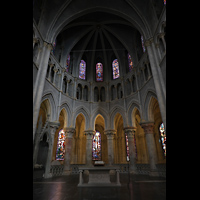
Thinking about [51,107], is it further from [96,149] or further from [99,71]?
[96,149]

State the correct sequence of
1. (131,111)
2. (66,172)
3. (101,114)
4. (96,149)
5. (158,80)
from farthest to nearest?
(96,149)
(101,114)
(131,111)
(66,172)
(158,80)

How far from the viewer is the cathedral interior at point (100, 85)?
10.8m

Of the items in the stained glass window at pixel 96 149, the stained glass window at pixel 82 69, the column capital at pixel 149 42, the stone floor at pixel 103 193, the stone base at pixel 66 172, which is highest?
the stained glass window at pixel 82 69

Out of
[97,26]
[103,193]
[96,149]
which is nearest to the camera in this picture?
[103,193]

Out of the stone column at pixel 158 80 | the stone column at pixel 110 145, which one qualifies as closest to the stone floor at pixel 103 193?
the stone column at pixel 158 80

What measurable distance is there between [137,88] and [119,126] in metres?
8.22

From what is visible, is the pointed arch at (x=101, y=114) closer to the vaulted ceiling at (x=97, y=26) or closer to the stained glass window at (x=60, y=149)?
the vaulted ceiling at (x=97, y=26)

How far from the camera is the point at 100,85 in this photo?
772 inches

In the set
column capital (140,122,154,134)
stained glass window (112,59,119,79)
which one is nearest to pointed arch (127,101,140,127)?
column capital (140,122,154,134)

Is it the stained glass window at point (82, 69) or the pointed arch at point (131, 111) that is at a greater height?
the stained glass window at point (82, 69)

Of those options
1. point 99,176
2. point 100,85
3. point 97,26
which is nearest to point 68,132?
point 100,85

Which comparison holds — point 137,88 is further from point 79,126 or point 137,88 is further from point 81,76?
point 79,126

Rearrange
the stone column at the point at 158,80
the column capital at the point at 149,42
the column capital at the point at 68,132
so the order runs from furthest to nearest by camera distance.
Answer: the column capital at the point at 68,132
the column capital at the point at 149,42
the stone column at the point at 158,80

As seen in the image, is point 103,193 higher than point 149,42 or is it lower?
lower
